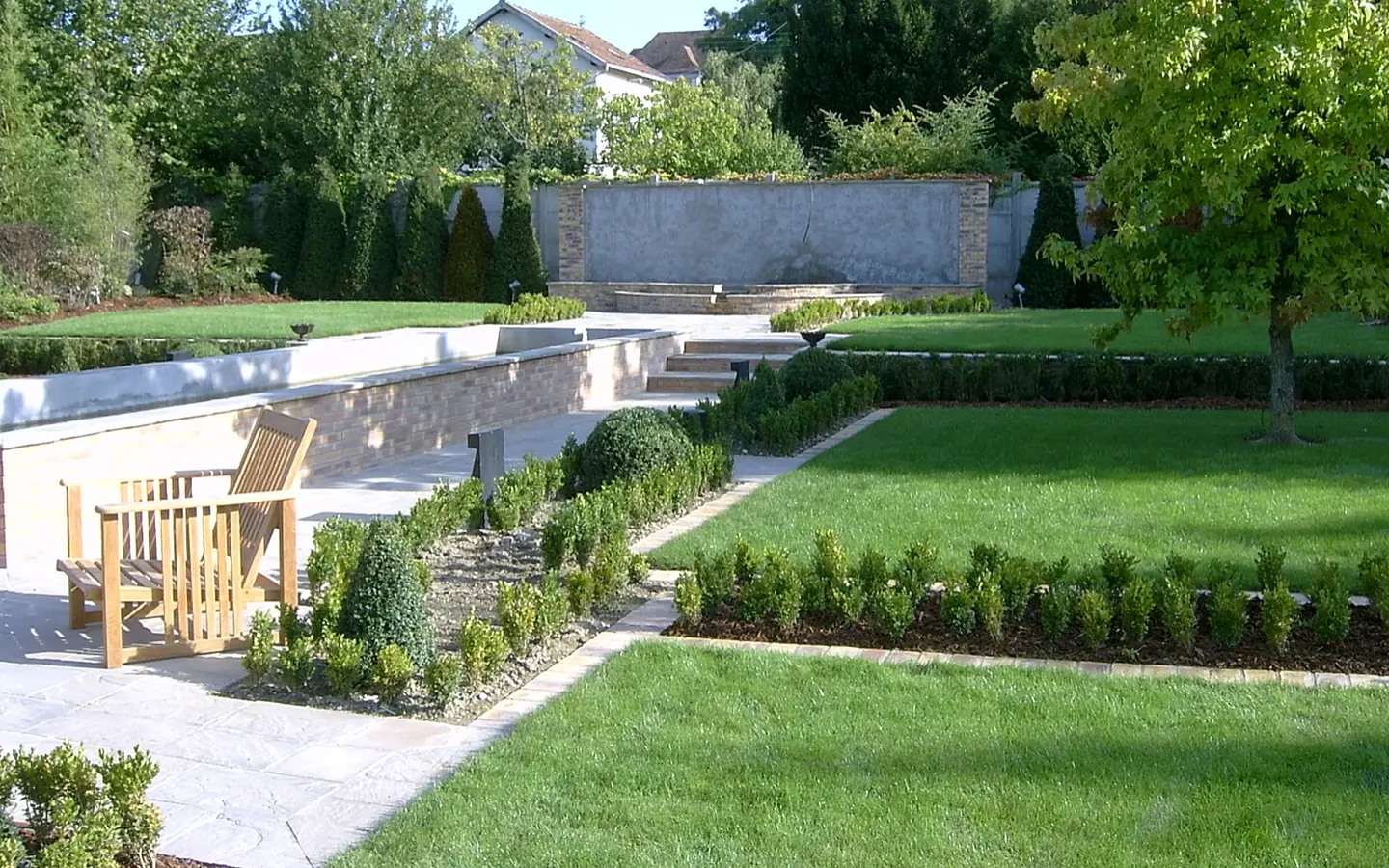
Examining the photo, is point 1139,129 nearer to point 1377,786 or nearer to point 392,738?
point 1377,786

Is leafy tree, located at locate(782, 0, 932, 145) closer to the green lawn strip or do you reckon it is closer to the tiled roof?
the tiled roof

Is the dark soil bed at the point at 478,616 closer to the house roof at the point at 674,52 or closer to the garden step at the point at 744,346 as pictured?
the garden step at the point at 744,346

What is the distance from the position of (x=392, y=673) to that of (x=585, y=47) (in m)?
41.6

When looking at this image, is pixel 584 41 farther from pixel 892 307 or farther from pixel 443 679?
pixel 443 679

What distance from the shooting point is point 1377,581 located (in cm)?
565

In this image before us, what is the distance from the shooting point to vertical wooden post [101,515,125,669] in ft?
17.9

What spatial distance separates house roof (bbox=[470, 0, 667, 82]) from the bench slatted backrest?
38474 millimetres

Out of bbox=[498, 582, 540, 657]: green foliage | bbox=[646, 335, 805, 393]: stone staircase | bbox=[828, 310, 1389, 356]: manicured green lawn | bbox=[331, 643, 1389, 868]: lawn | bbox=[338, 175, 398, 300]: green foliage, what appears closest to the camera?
bbox=[331, 643, 1389, 868]: lawn

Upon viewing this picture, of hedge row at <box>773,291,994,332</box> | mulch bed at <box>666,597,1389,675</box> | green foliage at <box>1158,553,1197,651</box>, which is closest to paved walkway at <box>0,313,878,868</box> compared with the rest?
mulch bed at <box>666,597,1389,675</box>

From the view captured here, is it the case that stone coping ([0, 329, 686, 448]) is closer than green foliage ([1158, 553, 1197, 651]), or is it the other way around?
green foliage ([1158, 553, 1197, 651])

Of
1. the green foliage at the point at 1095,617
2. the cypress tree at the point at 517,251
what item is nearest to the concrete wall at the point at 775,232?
the cypress tree at the point at 517,251

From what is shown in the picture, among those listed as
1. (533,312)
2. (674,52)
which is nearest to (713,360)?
(533,312)

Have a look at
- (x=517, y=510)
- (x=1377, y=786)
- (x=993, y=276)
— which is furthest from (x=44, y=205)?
(x=1377, y=786)

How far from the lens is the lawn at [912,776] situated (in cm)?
377
